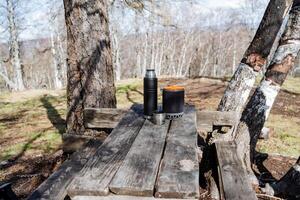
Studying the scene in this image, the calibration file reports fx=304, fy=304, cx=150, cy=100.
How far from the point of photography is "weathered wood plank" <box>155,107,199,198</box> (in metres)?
1.30

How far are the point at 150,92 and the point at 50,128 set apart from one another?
166 inches

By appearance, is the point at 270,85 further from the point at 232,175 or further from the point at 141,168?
the point at 141,168

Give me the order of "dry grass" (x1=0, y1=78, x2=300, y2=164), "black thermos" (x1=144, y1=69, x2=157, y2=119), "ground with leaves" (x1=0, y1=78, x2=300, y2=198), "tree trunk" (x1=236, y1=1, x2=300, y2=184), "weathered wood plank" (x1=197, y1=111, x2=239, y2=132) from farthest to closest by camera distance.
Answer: "dry grass" (x1=0, y1=78, x2=300, y2=164) → "ground with leaves" (x1=0, y1=78, x2=300, y2=198) → "tree trunk" (x1=236, y1=1, x2=300, y2=184) → "weathered wood plank" (x1=197, y1=111, x2=239, y2=132) → "black thermos" (x1=144, y1=69, x2=157, y2=119)

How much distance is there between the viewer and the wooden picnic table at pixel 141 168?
1.34 meters

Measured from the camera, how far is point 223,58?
50406 millimetres

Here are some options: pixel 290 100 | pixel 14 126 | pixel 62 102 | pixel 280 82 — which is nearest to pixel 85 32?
pixel 280 82

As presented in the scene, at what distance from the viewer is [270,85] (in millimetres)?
3428

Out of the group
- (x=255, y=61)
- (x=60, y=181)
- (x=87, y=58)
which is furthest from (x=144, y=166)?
(x=255, y=61)

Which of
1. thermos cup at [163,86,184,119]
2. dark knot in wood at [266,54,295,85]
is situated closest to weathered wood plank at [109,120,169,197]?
thermos cup at [163,86,184,119]

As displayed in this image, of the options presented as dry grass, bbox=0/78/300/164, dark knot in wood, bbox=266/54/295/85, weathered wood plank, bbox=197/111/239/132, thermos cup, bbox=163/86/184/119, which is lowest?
dry grass, bbox=0/78/300/164

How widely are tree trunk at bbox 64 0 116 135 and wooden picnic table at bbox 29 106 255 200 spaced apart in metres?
1.13

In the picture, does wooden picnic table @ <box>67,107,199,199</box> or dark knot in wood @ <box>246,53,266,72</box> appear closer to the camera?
wooden picnic table @ <box>67,107,199,199</box>

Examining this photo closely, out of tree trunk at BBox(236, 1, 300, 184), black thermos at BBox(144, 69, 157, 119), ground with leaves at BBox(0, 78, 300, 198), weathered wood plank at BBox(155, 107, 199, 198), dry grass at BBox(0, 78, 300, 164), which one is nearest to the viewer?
weathered wood plank at BBox(155, 107, 199, 198)

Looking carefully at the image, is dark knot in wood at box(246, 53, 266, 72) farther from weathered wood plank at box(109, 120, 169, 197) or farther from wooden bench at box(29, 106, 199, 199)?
weathered wood plank at box(109, 120, 169, 197)
